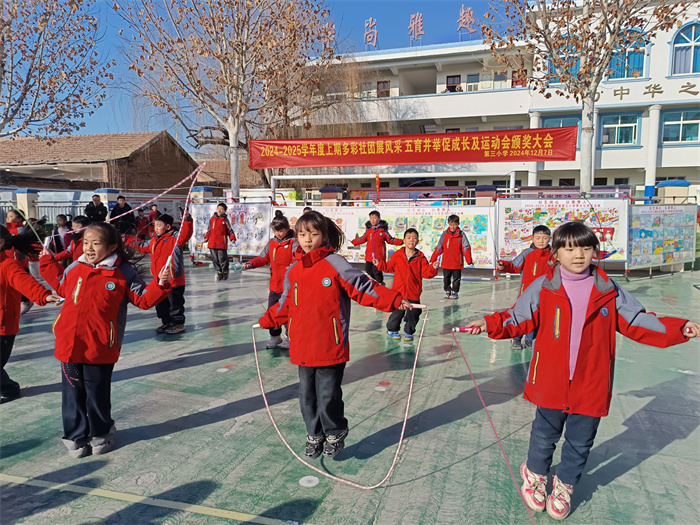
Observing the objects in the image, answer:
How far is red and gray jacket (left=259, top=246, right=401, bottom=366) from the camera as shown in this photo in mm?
3146

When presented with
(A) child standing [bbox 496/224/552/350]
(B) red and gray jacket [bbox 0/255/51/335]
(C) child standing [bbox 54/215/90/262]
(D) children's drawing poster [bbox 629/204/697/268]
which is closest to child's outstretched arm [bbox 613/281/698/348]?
(A) child standing [bbox 496/224/552/350]

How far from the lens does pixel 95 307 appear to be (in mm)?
3301

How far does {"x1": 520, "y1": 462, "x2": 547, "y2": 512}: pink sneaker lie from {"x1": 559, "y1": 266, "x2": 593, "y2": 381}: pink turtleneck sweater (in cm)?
70

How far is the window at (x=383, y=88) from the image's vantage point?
2783 cm

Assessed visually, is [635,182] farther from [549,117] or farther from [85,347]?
[85,347]

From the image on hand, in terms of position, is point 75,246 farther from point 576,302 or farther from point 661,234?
point 661,234

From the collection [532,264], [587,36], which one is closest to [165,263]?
[532,264]

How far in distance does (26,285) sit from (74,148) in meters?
23.7

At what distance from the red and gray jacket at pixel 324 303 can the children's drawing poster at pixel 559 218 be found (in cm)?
891

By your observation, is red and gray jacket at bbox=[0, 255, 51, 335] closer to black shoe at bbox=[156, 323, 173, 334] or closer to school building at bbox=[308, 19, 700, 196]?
black shoe at bbox=[156, 323, 173, 334]

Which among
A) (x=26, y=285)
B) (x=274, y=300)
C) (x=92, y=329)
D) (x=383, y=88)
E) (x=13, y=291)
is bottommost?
(x=274, y=300)

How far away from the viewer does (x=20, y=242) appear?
4289 millimetres

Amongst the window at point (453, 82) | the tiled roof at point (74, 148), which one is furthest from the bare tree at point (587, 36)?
the tiled roof at point (74, 148)

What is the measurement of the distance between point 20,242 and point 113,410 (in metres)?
A: 1.78
